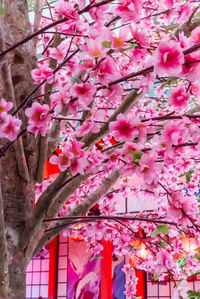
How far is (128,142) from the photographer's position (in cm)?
138

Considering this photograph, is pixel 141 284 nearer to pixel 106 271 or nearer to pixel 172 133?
pixel 106 271

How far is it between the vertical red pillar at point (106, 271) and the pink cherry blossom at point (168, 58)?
7.00 meters

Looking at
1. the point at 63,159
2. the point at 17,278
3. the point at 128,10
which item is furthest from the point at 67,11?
the point at 17,278

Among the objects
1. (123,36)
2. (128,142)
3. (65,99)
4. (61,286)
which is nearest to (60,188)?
(128,142)

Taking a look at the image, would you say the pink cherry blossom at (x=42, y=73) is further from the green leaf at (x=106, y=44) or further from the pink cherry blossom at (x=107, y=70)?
the green leaf at (x=106, y=44)

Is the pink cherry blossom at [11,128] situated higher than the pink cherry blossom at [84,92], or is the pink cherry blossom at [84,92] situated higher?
the pink cherry blossom at [84,92]

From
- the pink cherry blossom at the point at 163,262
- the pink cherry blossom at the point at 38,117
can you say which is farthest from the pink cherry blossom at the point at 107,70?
the pink cherry blossom at the point at 163,262

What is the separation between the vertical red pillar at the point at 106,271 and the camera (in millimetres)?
7768

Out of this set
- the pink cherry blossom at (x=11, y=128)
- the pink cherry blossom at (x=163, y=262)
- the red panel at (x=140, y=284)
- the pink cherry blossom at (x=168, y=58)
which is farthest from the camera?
the red panel at (x=140, y=284)

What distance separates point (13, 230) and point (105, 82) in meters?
0.92

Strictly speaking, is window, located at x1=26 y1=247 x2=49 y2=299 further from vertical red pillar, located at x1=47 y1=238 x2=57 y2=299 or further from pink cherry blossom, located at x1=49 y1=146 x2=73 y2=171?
pink cherry blossom, located at x1=49 y1=146 x2=73 y2=171

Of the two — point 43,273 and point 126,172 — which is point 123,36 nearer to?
point 126,172

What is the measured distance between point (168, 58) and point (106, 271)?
7258 millimetres

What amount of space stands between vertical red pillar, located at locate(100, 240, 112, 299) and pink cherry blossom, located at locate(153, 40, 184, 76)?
7.00 metres
